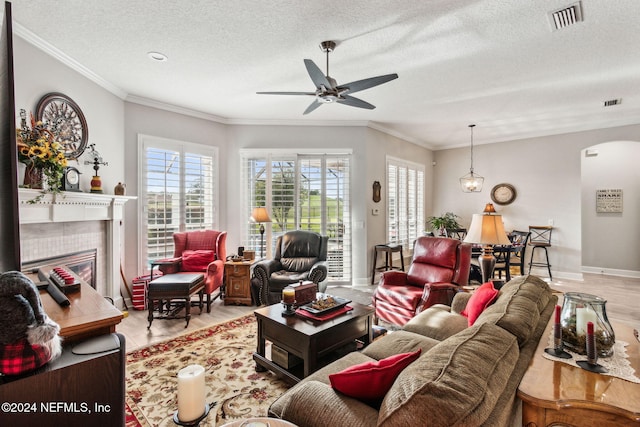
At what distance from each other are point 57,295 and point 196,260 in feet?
7.85

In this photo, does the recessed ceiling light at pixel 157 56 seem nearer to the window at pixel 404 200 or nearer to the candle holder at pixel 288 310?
the candle holder at pixel 288 310

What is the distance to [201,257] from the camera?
165 inches

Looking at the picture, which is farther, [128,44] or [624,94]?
[624,94]

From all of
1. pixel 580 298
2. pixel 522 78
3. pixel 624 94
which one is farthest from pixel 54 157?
pixel 624 94

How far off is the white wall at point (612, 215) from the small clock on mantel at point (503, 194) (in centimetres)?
146

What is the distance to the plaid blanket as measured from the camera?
1122 mm

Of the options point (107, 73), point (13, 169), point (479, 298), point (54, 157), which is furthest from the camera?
point (107, 73)

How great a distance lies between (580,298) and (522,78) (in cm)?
319

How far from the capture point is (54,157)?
2771mm

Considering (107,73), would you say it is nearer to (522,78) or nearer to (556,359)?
(556,359)

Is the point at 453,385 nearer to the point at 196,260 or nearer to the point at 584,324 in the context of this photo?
the point at 584,324

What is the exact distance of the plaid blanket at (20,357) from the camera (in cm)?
112

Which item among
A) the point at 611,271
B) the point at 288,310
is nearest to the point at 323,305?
the point at 288,310

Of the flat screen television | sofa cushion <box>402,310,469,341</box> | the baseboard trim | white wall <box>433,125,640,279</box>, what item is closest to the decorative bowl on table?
sofa cushion <box>402,310,469,341</box>
